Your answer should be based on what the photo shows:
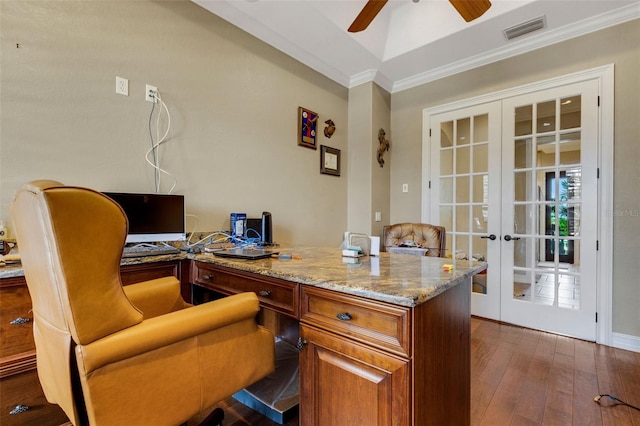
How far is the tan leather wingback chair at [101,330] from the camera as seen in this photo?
0.72 m

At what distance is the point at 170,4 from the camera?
2.06m

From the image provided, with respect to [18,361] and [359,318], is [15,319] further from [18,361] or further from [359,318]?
[359,318]

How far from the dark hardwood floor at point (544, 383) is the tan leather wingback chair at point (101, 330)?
77cm

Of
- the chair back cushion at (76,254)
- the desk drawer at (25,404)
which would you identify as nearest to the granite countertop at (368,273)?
the desk drawer at (25,404)

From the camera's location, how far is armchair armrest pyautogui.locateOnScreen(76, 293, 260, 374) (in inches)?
30.0

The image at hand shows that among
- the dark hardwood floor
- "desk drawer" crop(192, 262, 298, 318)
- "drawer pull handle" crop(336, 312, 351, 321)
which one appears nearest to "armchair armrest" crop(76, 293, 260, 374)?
"desk drawer" crop(192, 262, 298, 318)

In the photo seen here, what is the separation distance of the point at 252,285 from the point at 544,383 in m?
1.99

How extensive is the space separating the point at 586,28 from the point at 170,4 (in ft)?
11.2

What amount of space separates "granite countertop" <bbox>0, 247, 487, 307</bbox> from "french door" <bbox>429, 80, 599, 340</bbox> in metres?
1.96

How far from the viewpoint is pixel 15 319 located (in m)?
1.14

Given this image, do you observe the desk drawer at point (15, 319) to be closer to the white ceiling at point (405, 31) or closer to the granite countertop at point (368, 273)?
the granite countertop at point (368, 273)

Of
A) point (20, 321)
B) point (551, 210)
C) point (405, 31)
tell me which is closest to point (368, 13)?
point (405, 31)

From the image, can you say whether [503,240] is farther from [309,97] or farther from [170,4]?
[170,4]

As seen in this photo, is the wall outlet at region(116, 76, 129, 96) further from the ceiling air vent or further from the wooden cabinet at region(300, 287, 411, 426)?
the ceiling air vent
